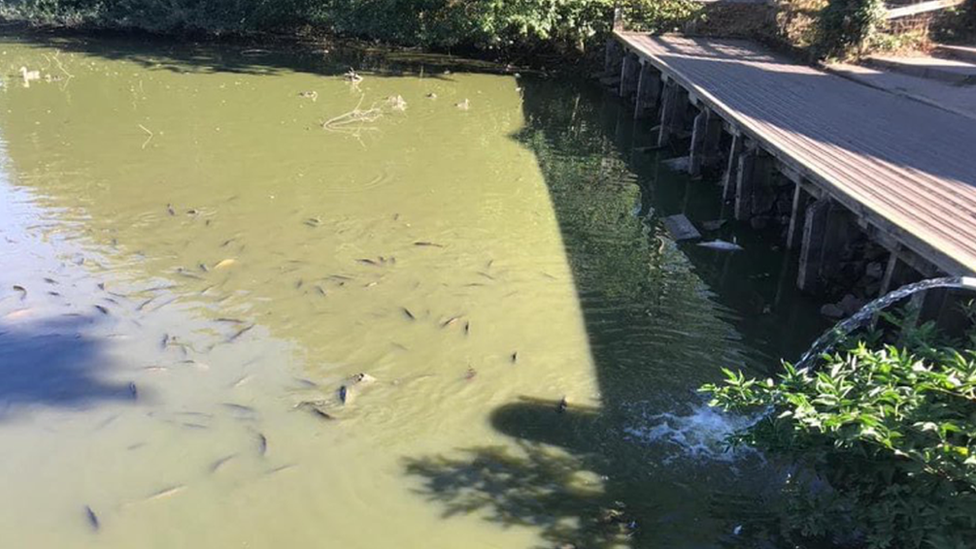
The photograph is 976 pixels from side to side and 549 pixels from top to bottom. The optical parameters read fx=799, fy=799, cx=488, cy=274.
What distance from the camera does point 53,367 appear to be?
5.82m

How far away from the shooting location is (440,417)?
5375 millimetres

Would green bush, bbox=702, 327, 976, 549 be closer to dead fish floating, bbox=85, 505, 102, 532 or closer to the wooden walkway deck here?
the wooden walkway deck

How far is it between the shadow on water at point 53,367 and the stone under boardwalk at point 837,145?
18.1ft

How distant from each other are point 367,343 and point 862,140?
17.8 feet

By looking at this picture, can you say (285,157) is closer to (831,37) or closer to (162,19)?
(831,37)

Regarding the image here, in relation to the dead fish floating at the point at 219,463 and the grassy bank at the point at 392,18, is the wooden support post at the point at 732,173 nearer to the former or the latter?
the dead fish floating at the point at 219,463

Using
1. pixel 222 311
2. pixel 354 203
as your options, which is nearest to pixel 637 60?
pixel 354 203

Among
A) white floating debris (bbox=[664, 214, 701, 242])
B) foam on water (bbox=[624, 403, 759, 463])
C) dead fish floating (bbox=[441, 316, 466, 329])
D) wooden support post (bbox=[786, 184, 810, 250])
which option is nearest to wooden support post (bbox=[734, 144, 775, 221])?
white floating debris (bbox=[664, 214, 701, 242])

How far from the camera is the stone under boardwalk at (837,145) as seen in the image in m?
5.68

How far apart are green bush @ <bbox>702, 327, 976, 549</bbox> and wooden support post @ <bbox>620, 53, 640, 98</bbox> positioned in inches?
516

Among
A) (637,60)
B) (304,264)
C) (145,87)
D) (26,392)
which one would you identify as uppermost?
(637,60)

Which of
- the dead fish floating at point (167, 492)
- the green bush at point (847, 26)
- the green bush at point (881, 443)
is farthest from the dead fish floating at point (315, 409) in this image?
the green bush at point (847, 26)

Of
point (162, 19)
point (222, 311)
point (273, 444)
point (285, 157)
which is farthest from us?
point (162, 19)

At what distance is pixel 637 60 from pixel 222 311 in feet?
39.4
